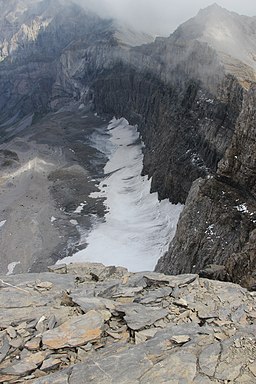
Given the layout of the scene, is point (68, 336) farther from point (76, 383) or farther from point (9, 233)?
point (9, 233)

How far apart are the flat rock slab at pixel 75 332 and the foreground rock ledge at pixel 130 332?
1.1 inches

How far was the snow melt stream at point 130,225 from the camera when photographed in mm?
59031

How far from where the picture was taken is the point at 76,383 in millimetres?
11094

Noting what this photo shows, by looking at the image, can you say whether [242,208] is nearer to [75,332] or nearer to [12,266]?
[75,332]

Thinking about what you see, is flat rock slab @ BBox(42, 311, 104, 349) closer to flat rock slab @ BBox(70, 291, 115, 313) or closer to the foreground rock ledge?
the foreground rock ledge

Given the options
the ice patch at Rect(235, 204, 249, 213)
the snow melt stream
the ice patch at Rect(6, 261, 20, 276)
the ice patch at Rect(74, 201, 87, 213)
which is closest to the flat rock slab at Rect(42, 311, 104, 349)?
the ice patch at Rect(235, 204, 249, 213)

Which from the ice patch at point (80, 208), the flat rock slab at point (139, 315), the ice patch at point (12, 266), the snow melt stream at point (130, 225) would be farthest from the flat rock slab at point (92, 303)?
the ice patch at point (80, 208)

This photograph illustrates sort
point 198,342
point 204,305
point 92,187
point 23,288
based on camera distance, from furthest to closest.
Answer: point 92,187
point 23,288
point 204,305
point 198,342

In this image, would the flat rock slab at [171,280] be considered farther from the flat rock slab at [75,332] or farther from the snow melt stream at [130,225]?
the snow melt stream at [130,225]

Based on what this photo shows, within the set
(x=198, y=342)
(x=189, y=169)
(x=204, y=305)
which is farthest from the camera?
(x=189, y=169)

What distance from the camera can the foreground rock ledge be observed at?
1143 cm

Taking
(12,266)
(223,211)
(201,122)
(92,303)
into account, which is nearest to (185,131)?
(201,122)

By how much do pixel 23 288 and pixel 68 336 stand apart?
192 inches

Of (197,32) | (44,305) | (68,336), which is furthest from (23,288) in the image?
(197,32)
